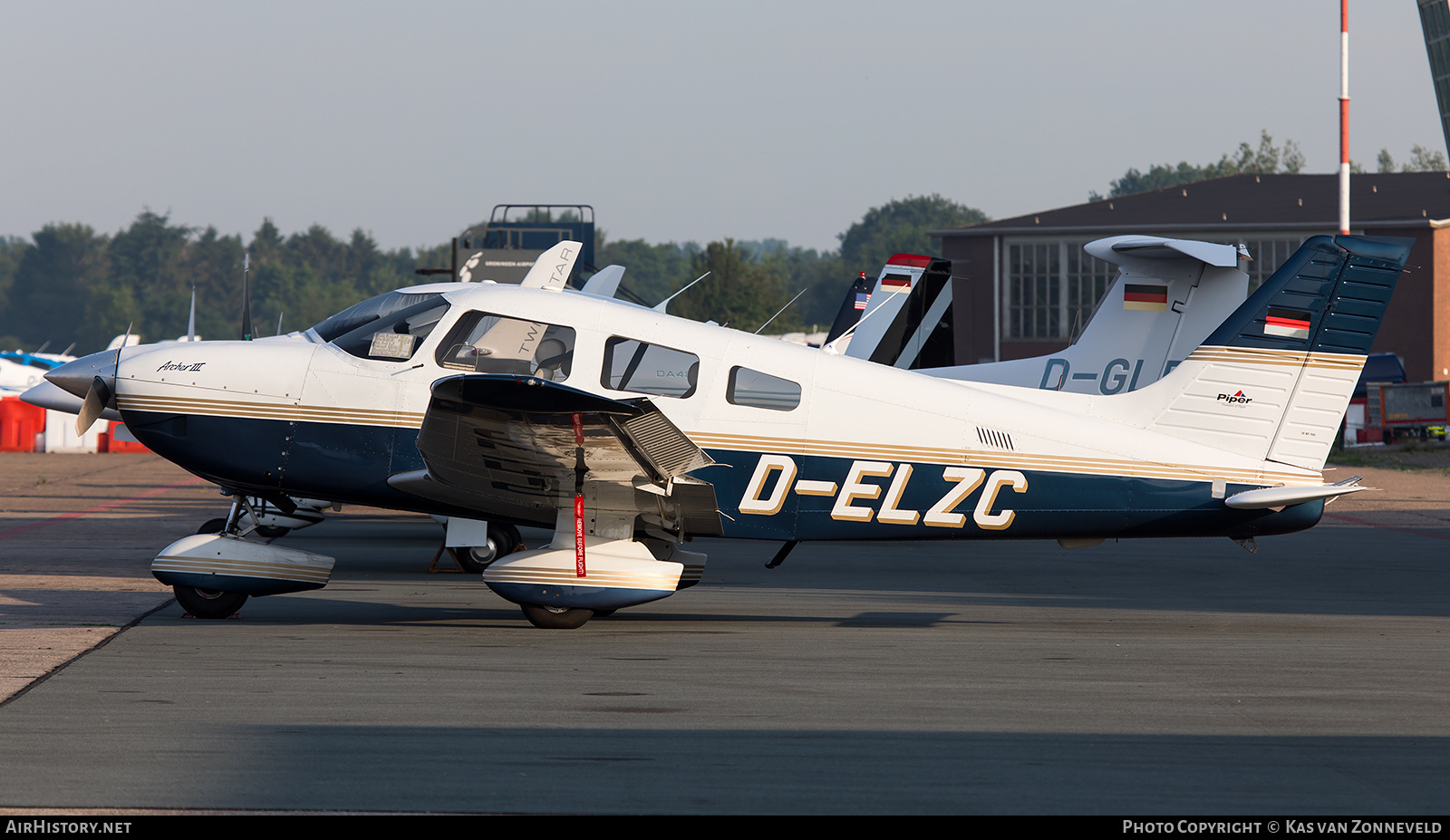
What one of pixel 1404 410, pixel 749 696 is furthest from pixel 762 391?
pixel 1404 410

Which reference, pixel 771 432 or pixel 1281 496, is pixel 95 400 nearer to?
pixel 771 432

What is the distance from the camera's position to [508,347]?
8695mm

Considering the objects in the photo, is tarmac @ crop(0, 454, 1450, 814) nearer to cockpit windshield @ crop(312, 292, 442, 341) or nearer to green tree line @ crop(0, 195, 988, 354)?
cockpit windshield @ crop(312, 292, 442, 341)

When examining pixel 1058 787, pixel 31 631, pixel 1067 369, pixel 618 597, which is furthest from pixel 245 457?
pixel 1067 369

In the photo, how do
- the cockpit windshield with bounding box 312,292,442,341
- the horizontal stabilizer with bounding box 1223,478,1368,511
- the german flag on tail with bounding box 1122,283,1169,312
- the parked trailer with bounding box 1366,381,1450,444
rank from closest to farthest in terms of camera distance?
1. the horizontal stabilizer with bounding box 1223,478,1368,511
2. the cockpit windshield with bounding box 312,292,442,341
3. the german flag on tail with bounding box 1122,283,1169,312
4. the parked trailer with bounding box 1366,381,1450,444

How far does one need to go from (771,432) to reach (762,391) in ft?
0.95

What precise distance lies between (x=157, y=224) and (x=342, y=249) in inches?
865

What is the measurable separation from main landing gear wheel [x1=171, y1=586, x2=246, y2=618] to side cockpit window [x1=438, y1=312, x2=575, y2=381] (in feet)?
7.39

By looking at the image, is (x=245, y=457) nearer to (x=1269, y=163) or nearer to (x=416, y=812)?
(x=416, y=812)

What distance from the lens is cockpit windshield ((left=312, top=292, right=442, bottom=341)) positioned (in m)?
9.14

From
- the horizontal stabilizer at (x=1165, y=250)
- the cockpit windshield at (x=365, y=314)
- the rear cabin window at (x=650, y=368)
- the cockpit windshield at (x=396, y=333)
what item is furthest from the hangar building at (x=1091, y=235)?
the cockpit windshield at (x=396, y=333)

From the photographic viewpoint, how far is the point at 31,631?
8.39 m

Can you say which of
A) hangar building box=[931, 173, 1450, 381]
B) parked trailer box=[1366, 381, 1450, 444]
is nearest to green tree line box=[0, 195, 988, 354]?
hangar building box=[931, 173, 1450, 381]

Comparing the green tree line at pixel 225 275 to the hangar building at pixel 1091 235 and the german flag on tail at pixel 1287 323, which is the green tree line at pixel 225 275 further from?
the german flag on tail at pixel 1287 323
